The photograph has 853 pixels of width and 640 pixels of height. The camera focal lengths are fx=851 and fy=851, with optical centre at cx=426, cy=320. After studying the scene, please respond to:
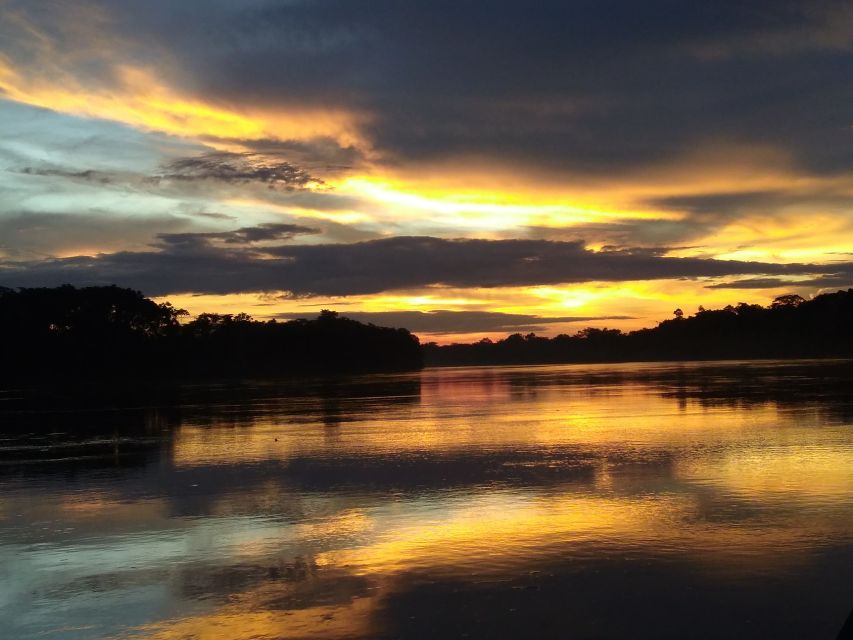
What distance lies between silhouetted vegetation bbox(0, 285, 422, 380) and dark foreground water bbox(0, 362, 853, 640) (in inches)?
3954

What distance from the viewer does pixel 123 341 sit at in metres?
125

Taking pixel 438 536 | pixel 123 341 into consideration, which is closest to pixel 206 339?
pixel 123 341

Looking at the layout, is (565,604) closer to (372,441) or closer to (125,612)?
(125,612)

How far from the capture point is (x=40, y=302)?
12194cm

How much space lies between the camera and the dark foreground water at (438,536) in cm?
839

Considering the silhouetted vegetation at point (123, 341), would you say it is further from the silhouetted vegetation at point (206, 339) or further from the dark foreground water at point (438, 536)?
the dark foreground water at point (438, 536)

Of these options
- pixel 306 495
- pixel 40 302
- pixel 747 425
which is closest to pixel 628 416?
pixel 747 425

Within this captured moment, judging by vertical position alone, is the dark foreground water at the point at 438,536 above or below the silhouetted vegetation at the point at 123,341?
below

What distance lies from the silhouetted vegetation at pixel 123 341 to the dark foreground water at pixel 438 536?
100 meters

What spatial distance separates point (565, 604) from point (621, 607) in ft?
1.82

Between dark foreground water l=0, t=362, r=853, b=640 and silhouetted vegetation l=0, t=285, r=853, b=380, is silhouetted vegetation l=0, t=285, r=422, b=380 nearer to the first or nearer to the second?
silhouetted vegetation l=0, t=285, r=853, b=380

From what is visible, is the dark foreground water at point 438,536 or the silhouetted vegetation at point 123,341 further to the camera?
the silhouetted vegetation at point 123,341

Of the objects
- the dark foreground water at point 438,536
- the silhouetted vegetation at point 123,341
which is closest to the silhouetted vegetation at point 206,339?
the silhouetted vegetation at point 123,341

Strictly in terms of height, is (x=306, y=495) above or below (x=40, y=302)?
below
